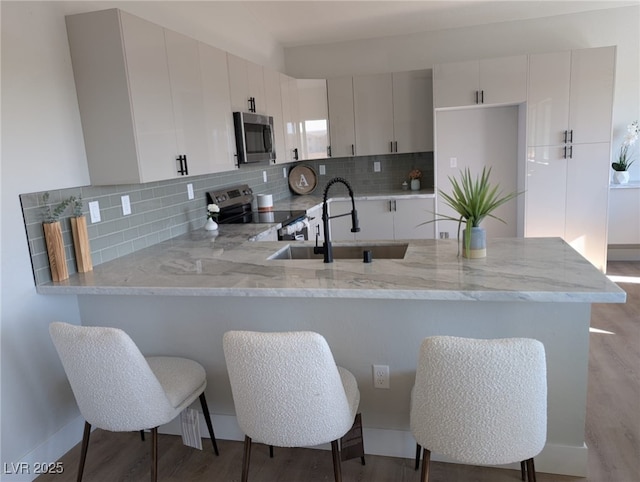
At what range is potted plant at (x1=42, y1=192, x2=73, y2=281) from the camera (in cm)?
219

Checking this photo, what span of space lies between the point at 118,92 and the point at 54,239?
791 mm

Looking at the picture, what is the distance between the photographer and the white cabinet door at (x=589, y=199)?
4547 millimetres

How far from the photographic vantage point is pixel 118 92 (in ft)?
7.64

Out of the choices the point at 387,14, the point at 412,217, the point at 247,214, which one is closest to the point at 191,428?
the point at 247,214

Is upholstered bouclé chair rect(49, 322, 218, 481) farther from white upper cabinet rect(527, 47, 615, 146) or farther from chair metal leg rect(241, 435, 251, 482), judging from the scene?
white upper cabinet rect(527, 47, 615, 146)

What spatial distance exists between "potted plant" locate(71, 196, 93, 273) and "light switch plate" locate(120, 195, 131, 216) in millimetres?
356

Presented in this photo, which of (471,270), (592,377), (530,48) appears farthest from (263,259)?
(530,48)

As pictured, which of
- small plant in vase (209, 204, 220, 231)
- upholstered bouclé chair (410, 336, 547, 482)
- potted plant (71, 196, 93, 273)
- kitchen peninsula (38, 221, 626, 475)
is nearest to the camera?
upholstered bouclé chair (410, 336, 547, 482)

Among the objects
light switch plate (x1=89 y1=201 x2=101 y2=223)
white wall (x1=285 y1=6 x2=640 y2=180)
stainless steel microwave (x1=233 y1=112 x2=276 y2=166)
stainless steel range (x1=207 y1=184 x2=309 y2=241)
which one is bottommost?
stainless steel range (x1=207 y1=184 x2=309 y2=241)

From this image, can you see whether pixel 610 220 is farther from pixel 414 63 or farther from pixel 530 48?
pixel 414 63

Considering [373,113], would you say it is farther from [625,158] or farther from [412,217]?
[625,158]

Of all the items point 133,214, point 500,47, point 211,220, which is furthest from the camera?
point 500,47

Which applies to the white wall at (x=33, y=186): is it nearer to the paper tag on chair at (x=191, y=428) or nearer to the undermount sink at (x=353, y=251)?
the paper tag on chair at (x=191, y=428)

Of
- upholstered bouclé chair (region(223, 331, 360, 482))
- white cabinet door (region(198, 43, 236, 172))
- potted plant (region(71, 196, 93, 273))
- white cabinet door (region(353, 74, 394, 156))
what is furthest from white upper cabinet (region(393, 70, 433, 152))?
upholstered bouclé chair (region(223, 331, 360, 482))
